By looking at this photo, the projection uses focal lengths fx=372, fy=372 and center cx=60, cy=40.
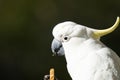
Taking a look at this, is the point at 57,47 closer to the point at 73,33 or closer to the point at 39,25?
the point at 73,33

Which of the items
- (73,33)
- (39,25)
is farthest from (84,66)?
(39,25)

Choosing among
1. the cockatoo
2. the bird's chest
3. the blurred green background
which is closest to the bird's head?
the cockatoo

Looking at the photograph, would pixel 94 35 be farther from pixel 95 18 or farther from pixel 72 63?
pixel 95 18

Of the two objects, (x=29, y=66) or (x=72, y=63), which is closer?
(x=72, y=63)

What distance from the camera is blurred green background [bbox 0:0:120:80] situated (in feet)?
11.1

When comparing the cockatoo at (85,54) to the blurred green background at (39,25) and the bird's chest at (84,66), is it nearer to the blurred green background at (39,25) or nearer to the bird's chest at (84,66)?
the bird's chest at (84,66)

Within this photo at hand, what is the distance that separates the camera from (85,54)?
2.10 meters

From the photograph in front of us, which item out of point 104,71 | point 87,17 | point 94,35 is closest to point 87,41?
point 94,35

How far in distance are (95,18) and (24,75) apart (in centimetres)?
83

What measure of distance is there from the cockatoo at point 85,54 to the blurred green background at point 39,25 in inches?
46.6

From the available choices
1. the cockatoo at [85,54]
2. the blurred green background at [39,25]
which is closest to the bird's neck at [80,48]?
the cockatoo at [85,54]

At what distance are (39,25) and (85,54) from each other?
134cm

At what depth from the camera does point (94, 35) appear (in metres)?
2.17

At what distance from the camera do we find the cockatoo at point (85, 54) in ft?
6.65
